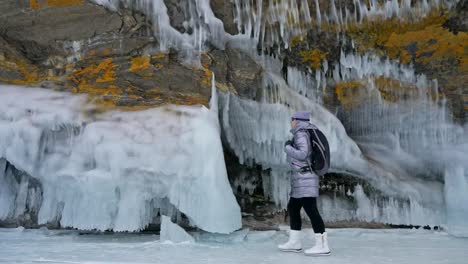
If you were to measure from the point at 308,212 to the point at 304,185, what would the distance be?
0.73 ft

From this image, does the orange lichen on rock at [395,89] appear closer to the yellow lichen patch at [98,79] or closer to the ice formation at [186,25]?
the ice formation at [186,25]

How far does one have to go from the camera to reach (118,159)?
5.16m

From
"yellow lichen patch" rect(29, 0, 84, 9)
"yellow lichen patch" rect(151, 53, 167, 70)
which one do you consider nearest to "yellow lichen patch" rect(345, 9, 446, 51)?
"yellow lichen patch" rect(151, 53, 167, 70)

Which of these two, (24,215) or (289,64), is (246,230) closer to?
(289,64)

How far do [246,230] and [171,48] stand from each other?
2.14m

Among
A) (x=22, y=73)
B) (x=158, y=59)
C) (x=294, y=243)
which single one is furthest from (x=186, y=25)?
(x=294, y=243)

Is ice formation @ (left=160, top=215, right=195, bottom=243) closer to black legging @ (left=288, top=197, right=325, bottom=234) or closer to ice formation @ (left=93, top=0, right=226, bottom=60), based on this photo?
black legging @ (left=288, top=197, right=325, bottom=234)

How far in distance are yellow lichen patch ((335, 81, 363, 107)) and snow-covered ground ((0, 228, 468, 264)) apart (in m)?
1.55

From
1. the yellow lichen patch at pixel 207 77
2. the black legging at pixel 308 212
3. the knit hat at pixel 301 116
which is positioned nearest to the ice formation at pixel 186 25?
the yellow lichen patch at pixel 207 77

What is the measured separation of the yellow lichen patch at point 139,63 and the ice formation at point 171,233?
1.63m

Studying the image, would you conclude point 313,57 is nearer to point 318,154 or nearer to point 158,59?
point 158,59

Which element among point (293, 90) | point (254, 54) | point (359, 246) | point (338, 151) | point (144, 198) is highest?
point (254, 54)

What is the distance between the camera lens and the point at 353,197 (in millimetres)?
6152

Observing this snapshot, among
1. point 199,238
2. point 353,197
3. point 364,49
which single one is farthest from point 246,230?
point 364,49
